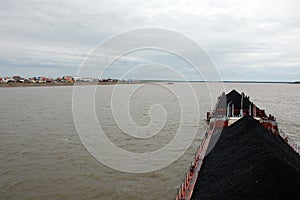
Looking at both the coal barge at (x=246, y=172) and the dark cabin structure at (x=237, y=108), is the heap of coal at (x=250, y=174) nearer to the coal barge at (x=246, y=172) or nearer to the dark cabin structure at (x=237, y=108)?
the coal barge at (x=246, y=172)

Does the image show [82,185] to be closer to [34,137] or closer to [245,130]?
[245,130]

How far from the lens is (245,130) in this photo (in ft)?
44.3

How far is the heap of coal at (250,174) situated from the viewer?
7.07 meters

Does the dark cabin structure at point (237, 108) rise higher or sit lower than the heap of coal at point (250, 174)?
higher

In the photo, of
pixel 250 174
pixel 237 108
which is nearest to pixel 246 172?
pixel 250 174

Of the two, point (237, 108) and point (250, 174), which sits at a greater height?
point (237, 108)

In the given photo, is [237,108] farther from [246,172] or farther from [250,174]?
[250,174]

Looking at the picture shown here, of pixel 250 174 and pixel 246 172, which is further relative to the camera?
→ pixel 246 172

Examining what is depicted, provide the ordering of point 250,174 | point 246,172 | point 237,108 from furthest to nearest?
1. point 237,108
2. point 246,172
3. point 250,174

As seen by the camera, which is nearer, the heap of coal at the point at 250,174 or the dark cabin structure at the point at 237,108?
the heap of coal at the point at 250,174

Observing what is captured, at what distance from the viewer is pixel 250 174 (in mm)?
8156

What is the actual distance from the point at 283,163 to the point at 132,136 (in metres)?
16.0

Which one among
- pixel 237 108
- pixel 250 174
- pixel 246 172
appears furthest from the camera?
pixel 237 108

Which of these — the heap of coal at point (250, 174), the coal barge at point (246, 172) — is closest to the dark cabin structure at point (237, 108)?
the coal barge at point (246, 172)
